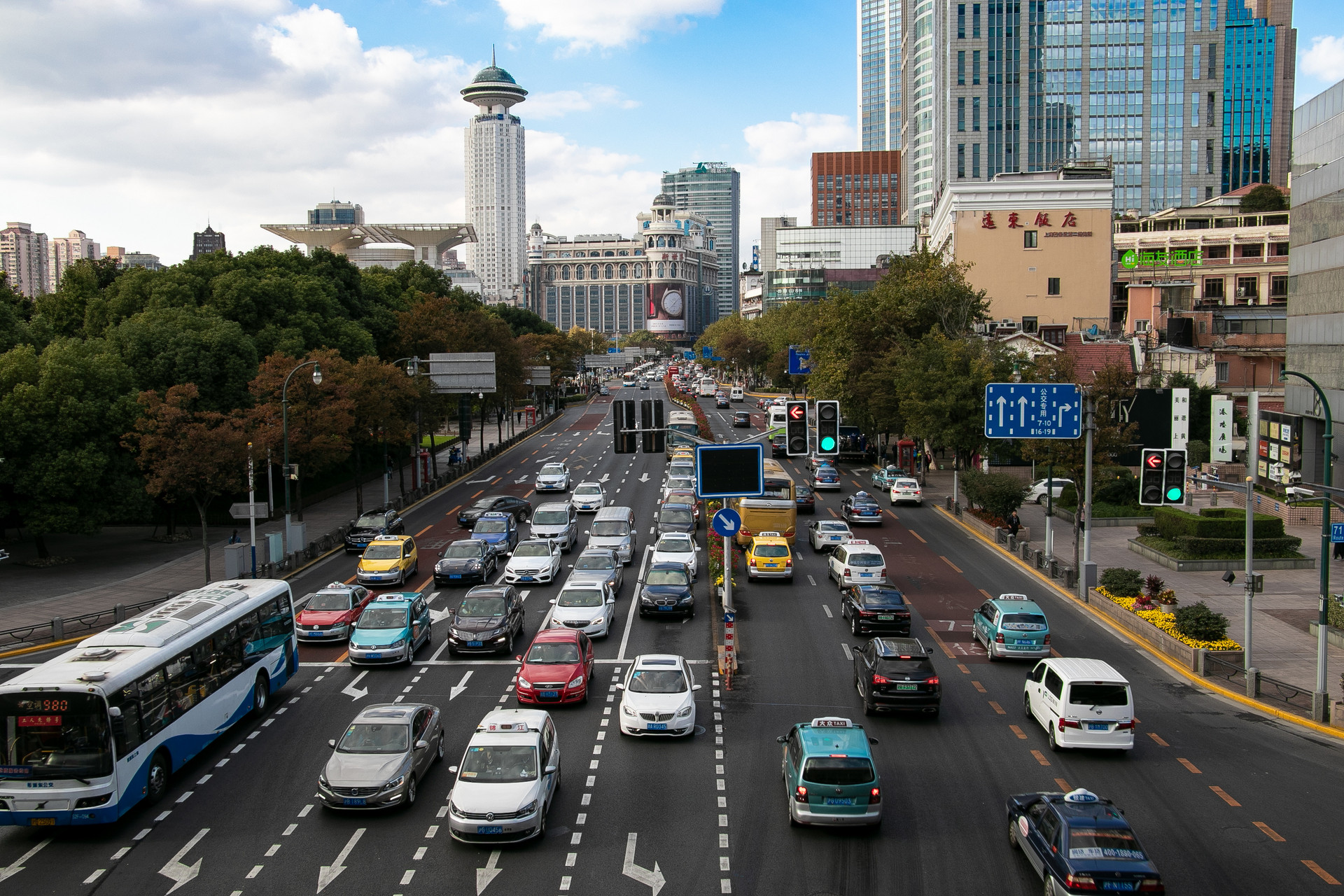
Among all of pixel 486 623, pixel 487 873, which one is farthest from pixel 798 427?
pixel 487 873

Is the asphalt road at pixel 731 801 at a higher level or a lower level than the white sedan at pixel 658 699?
lower

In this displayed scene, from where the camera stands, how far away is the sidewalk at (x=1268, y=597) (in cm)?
2669

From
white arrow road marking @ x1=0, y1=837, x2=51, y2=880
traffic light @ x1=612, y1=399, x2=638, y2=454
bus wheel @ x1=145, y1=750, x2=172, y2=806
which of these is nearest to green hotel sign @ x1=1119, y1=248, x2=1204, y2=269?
traffic light @ x1=612, y1=399, x2=638, y2=454

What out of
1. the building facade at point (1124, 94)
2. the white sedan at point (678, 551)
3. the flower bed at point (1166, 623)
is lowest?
the flower bed at point (1166, 623)

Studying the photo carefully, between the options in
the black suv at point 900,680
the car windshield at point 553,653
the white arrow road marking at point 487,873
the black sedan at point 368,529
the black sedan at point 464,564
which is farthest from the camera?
the black sedan at point 368,529

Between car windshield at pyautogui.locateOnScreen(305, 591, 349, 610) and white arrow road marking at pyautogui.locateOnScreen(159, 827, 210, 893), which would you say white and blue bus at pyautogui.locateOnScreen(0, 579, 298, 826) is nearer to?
white arrow road marking at pyautogui.locateOnScreen(159, 827, 210, 893)

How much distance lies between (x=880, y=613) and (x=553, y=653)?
9702 millimetres

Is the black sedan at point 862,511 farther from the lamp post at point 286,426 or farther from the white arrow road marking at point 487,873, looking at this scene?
the white arrow road marking at point 487,873

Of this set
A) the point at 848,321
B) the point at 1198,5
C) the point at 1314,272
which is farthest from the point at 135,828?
the point at 1198,5

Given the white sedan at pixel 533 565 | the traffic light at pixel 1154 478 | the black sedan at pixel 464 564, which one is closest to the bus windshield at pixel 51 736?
the black sedan at pixel 464 564

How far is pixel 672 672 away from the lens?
71.5 feet

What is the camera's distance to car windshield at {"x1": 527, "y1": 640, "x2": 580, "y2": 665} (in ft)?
77.3

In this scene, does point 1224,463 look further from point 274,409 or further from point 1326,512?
point 274,409

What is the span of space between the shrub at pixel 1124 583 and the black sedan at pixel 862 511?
50.3 feet
